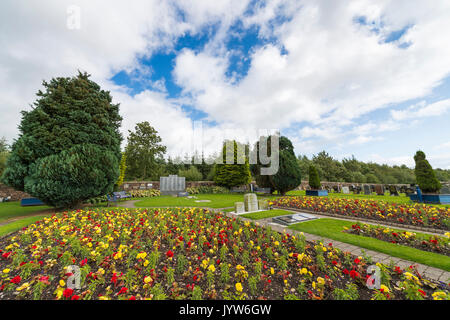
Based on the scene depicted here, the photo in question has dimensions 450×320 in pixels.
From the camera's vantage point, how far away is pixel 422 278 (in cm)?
240

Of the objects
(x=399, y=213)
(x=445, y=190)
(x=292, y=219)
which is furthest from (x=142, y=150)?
(x=445, y=190)

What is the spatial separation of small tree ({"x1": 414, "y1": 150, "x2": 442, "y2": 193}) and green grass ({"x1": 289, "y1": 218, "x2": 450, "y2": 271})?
28.2 ft

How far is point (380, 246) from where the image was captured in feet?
12.1

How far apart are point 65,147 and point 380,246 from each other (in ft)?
37.1

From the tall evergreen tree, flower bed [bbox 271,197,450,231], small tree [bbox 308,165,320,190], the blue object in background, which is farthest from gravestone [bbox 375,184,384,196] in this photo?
the blue object in background

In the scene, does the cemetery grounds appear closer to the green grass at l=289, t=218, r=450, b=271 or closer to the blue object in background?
the green grass at l=289, t=218, r=450, b=271

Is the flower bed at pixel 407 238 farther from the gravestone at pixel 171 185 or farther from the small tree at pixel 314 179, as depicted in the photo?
the gravestone at pixel 171 185

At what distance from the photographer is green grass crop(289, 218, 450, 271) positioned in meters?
2.98

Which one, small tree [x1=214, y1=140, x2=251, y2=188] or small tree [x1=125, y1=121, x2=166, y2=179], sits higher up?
small tree [x1=125, y1=121, x2=166, y2=179]

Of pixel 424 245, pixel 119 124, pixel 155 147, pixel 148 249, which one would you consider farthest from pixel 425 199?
pixel 155 147

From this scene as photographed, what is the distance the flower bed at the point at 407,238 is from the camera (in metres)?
3.43

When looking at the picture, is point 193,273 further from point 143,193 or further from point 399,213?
point 143,193

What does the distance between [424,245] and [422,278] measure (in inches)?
76.0

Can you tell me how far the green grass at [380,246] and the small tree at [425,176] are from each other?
859cm
